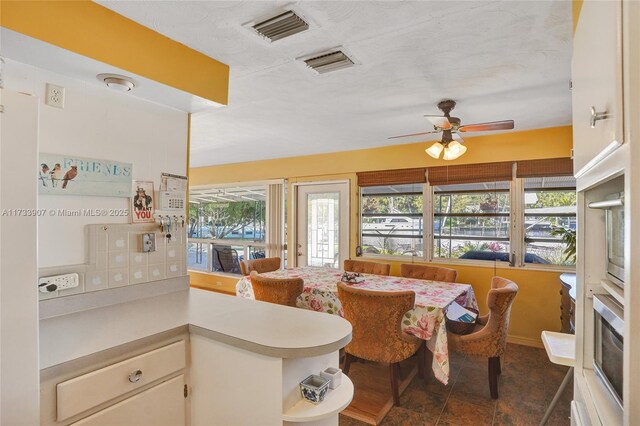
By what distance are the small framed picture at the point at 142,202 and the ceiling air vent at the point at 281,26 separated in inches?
43.2

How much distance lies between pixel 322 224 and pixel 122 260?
11.5ft

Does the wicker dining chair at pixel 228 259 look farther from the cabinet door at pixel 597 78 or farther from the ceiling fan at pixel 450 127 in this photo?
the cabinet door at pixel 597 78

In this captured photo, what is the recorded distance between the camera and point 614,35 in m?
0.75

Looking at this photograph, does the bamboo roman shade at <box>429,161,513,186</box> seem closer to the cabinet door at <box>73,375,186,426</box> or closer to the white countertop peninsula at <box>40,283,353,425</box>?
the white countertop peninsula at <box>40,283,353,425</box>

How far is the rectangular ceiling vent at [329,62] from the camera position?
6.82 feet

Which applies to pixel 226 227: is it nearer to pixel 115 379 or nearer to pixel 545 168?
pixel 545 168

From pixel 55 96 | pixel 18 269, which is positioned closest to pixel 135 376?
pixel 18 269

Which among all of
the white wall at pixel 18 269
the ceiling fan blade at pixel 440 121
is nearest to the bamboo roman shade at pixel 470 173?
the ceiling fan blade at pixel 440 121

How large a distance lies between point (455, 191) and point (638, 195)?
3684 mm

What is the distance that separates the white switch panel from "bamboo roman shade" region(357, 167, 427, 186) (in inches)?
144

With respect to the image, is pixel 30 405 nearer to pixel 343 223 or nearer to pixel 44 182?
pixel 44 182

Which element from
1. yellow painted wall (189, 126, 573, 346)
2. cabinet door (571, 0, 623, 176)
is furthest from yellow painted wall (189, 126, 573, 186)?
cabinet door (571, 0, 623, 176)

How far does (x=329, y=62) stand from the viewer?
2.16 metres

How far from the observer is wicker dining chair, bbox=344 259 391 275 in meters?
3.85
